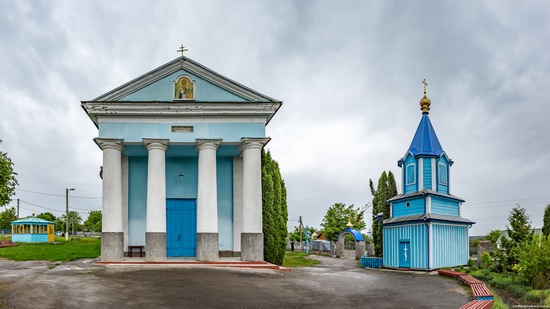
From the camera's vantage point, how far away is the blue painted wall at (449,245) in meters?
23.2

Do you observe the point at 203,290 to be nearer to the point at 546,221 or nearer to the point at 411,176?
the point at 411,176

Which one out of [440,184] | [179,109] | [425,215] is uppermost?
[179,109]

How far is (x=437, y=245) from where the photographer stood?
76.4 ft

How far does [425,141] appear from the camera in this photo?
84.4ft

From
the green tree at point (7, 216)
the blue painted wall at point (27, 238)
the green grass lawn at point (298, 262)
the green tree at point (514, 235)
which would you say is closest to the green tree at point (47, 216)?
the green tree at point (7, 216)

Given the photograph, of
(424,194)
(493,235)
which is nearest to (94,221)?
(493,235)

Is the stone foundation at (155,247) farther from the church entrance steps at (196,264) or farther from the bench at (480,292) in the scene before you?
the bench at (480,292)

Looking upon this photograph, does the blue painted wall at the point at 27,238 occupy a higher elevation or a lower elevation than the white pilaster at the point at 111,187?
lower

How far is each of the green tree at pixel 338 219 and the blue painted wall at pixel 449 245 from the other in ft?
95.2

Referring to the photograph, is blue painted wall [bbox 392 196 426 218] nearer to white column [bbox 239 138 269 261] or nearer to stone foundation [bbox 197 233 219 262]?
white column [bbox 239 138 269 261]

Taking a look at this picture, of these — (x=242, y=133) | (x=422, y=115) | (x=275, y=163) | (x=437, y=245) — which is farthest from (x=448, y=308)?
(x=422, y=115)

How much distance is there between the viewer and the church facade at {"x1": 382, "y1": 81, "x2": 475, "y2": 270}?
23.3 m

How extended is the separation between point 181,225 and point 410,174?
466 inches

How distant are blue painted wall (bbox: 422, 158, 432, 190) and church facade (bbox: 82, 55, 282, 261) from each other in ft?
30.4
